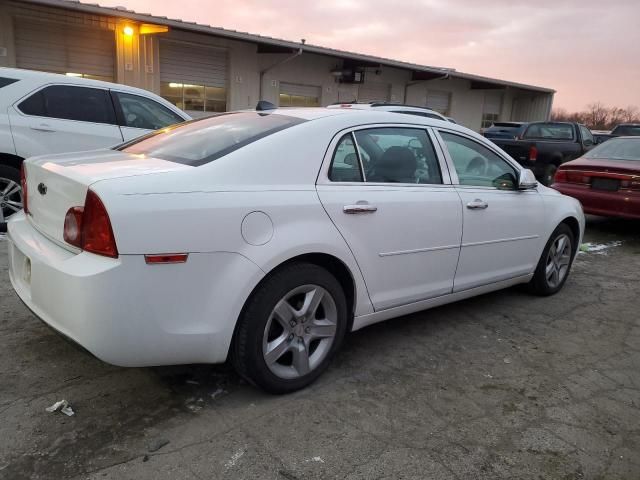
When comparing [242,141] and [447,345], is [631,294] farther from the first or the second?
[242,141]

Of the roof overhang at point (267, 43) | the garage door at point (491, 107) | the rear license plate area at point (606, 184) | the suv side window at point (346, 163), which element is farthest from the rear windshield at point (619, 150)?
the garage door at point (491, 107)

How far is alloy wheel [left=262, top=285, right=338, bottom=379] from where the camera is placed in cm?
272

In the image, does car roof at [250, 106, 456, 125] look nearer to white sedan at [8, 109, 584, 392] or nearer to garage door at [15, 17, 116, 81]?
white sedan at [8, 109, 584, 392]

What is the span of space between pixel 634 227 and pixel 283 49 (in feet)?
34.5

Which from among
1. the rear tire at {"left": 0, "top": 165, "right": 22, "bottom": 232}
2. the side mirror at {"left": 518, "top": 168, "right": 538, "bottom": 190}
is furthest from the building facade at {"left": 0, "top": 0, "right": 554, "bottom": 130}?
the side mirror at {"left": 518, "top": 168, "right": 538, "bottom": 190}

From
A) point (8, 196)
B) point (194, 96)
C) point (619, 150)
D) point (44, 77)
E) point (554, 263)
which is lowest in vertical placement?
point (554, 263)

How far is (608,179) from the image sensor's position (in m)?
7.30

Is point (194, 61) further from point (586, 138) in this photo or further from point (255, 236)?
point (255, 236)

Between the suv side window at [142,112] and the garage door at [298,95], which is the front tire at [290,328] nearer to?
the suv side window at [142,112]

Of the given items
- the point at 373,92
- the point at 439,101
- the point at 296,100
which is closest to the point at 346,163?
the point at 296,100

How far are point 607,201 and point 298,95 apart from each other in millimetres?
11943

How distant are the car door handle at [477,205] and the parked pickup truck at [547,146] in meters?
8.73

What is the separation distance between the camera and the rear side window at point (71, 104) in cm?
571

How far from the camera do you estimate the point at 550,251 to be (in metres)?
4.67
